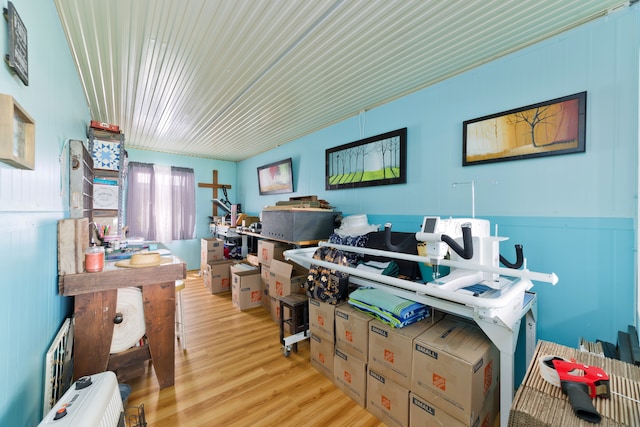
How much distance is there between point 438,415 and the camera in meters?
1.41

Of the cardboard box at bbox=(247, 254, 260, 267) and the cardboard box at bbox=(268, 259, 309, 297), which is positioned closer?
the cardboard box at bbox=(268, 259, 309, 297)

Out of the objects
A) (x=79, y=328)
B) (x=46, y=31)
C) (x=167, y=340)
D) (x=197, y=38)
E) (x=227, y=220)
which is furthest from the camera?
(x=227, y=220)

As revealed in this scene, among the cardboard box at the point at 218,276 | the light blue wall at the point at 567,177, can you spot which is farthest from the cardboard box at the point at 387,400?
the cardboard box at the point at 218,276

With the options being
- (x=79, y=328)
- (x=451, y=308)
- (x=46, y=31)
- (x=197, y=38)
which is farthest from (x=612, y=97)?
(x=79, y=328)

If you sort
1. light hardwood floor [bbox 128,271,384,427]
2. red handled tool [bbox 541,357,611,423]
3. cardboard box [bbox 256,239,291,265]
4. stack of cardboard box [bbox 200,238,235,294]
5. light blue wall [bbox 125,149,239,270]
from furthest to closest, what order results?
light blue wall [bbox 125,149,239,270] < stack of cardboard box [bbox 200,238,235,294] < cardboard box [bbox 256,239,291,265] < light hardwood floor [bbox 128,271,384,427] < red handled tool [bbox 541,357,611,423]

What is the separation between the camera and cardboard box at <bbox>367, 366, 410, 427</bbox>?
5.08 feet

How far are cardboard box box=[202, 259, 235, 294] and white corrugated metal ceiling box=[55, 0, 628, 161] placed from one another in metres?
2.40

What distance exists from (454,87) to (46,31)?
2.59m

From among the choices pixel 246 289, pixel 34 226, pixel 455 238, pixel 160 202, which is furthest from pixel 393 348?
pixel 160 202

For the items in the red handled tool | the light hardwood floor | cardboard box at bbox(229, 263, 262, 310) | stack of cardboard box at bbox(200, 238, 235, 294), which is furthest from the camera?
stack of cardboard box at bbox(200, 238, 235, 294)

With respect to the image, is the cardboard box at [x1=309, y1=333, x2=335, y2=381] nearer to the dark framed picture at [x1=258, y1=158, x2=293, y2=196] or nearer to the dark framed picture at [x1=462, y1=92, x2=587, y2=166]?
the dark framed picture at [x1=462, y1=92, x2=587, y2=166]

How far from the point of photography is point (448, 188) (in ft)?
6.93

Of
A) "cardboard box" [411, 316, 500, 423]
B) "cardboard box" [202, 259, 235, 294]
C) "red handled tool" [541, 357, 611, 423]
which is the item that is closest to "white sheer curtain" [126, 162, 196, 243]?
"cardboard box" [202, 259, 235, 294]

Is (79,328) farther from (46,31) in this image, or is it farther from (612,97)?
(612,97)
